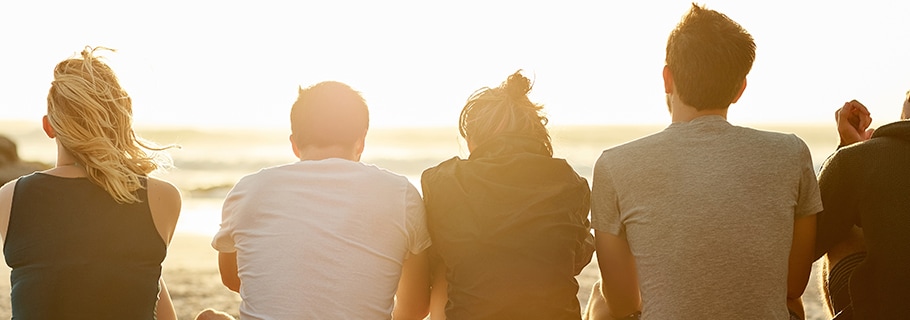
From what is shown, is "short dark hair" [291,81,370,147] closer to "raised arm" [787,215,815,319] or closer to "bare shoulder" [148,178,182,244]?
"bare shoulder" [148,178,182,244]

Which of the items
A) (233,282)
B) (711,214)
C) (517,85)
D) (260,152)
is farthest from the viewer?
(260,152)

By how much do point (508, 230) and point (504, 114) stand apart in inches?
20.9

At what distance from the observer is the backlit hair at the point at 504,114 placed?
346 centimetres

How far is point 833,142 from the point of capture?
27.0 m

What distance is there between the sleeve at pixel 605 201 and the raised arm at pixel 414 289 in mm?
628

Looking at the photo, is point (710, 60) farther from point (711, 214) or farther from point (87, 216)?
point (87, 216)

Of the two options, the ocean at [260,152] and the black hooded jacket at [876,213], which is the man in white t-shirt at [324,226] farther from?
the ocean at [260,152]

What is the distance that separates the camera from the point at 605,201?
311 centimetres

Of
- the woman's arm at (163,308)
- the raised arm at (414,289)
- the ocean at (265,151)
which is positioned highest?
the raised arm at (414,289)

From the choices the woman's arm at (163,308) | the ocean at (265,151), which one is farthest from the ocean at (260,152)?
the woman's arm at (163,308)

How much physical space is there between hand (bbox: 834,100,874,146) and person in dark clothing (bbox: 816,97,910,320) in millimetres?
310

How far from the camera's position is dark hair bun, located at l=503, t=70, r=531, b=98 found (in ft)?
11.7

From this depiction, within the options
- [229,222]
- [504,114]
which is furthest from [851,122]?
[229,222]

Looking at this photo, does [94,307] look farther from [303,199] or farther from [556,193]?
[556,193]
